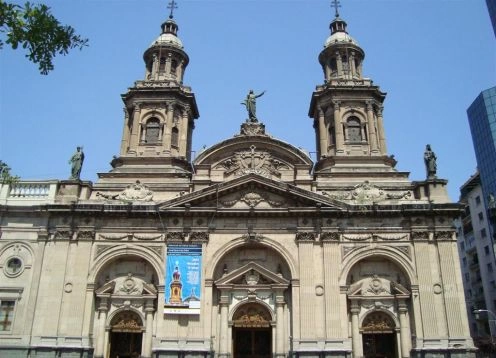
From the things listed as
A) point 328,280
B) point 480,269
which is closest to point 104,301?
point 328,280

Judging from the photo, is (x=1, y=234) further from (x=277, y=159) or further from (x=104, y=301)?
(x=277, y=159)

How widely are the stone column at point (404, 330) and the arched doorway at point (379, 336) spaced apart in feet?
1.92

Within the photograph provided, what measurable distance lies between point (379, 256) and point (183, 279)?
11681 millimetres

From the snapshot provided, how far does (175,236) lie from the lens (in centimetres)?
2891

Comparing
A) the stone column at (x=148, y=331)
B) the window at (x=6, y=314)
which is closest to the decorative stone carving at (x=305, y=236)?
the stone column at (x=148, y=331)

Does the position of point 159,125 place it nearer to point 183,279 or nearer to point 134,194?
point 134,194

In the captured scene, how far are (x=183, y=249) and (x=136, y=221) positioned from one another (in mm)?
3494

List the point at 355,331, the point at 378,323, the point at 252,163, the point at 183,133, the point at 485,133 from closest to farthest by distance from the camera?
the point at 355,331 → the point at 378,323 → the point at 252,163 → the point at 183,133 → the point at 485,133

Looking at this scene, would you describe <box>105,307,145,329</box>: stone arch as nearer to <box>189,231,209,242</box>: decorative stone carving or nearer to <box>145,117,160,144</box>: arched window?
<box>189,231,209,242</box>: decorative stone carving

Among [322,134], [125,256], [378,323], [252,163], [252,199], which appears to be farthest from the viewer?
[322,134]

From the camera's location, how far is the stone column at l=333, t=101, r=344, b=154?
34.4 metres

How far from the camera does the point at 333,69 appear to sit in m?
38.6

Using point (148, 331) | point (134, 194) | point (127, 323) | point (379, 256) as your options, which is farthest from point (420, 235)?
point (127, 323)

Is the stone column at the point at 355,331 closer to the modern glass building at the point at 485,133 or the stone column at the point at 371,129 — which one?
the stone column at the point at 371,129
